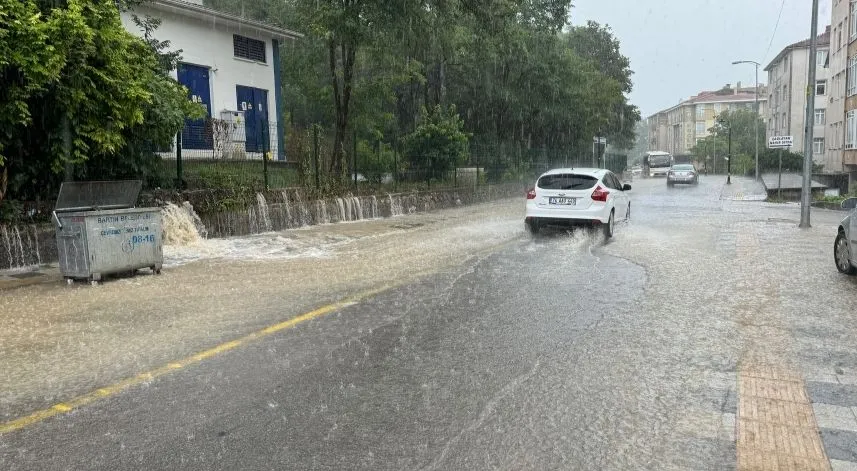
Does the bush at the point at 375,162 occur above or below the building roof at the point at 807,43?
below

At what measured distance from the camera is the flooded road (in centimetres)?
376

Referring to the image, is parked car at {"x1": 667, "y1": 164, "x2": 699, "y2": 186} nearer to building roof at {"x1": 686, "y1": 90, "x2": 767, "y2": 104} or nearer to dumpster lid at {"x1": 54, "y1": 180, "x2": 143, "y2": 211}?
dumpster lid at {"x1": 54, "y1": 180, "x2": 143, "y2": 211}

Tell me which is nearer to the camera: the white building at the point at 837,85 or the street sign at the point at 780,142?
the street sign at the point at 780,142

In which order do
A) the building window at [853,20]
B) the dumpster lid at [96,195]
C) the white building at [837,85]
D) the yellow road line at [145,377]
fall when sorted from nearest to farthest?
1. the yellow road line at [145,377]
2. the dumpster lid at [96,195]
3. the building window at [853,20]
4. the white building at [837,85]

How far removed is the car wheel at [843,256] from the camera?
9.16 metres

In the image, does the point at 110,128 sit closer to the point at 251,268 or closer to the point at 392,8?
the point at 251,268

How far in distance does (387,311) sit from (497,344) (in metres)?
1.68

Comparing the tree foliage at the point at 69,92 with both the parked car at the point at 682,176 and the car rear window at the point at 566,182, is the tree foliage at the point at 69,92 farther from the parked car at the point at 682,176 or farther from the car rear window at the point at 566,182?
the parked car at the point at 682,176

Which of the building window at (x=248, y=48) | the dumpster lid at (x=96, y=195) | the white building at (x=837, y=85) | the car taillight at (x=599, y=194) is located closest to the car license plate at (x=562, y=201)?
the car taillight at (x=599, y=194)

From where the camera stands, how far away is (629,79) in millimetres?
61906

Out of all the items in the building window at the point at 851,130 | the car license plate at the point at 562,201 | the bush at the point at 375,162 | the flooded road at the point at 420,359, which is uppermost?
the building window at the point at 851,130

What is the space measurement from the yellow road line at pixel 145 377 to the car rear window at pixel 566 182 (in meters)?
7.79

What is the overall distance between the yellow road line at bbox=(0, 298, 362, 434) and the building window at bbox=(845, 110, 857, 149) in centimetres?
3933

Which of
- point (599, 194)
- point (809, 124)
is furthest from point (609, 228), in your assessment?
point (809, 124)
